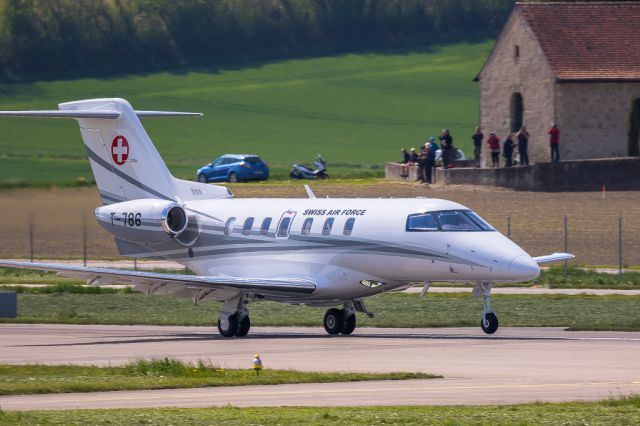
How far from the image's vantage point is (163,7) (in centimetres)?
11106

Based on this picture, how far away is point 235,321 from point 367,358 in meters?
6.47

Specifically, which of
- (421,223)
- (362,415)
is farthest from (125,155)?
(362,415)

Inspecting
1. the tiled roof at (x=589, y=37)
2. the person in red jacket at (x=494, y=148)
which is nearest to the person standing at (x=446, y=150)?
the person in red jacket at (x=494, y=148)

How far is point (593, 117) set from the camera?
67062mm

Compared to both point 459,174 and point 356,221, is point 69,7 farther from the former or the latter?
point 356,221

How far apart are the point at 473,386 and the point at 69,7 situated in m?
85.7

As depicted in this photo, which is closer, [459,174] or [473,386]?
[473,386]

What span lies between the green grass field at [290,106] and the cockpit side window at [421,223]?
47.9 meters

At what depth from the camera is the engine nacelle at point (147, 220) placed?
118 ft

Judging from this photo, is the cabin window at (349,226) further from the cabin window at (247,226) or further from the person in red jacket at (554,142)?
the person in red jacket at (554,142)

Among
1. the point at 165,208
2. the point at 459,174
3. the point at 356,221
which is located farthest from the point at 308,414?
the point at 459,174

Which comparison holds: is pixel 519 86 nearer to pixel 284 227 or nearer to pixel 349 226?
pixel 284 227

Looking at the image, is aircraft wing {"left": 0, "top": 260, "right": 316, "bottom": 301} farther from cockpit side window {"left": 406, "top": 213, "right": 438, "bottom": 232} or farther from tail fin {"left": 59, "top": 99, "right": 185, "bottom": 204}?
tail fin {"left": 59, "top": 99, "right": 185, "bottom": 204}

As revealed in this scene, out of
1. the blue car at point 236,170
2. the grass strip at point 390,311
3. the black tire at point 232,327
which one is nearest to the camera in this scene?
the black tire at point 232,327
